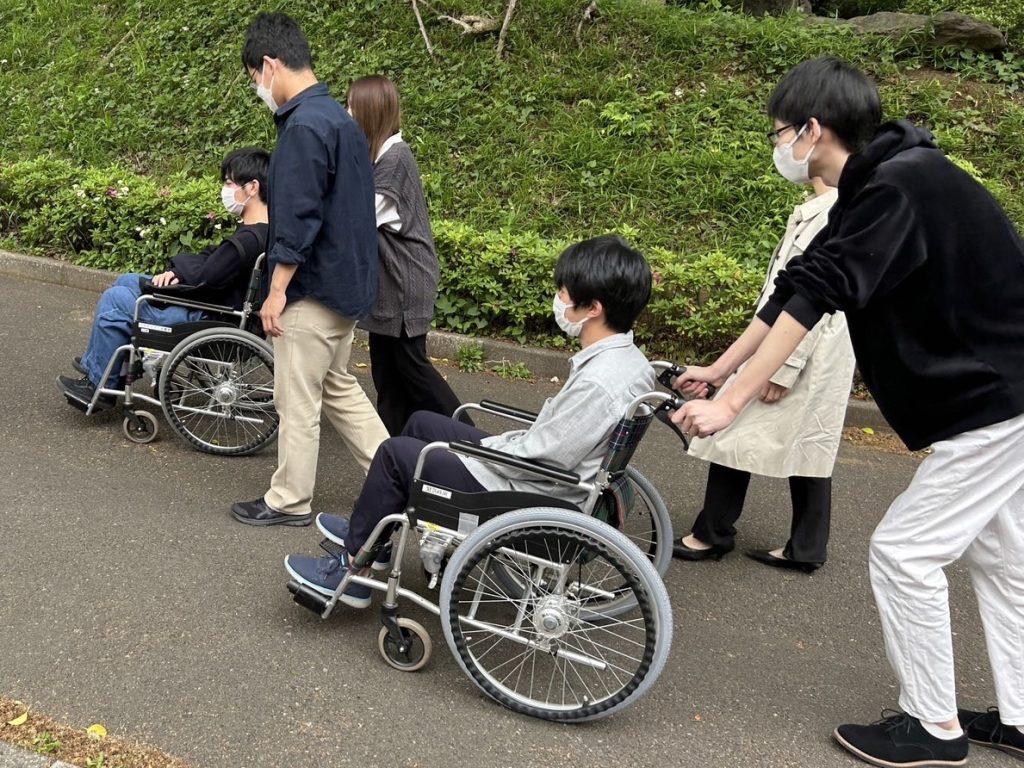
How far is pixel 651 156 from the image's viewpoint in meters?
7.22

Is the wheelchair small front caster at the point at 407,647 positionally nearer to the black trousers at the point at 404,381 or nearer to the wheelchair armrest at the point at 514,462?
the wheelchair armrest at the point at 514,462

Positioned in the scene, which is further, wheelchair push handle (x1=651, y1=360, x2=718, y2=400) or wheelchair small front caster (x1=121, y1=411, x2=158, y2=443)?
wheelchair small front caster (x1=121, y1=411, x2=158, y2=443)

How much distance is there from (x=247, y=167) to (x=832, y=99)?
2.70 m

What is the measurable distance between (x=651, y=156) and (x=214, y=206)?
3.28m

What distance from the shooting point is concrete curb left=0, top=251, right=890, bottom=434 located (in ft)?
17.4

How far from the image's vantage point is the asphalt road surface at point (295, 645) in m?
2.55

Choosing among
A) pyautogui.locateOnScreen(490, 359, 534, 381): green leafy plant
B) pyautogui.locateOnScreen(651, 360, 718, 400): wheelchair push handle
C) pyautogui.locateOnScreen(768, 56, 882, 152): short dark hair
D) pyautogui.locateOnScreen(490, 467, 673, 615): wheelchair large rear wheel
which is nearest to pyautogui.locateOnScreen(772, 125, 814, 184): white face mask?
pyautogui.locateOnScreen(768, 56, 882, 152): short dark hair

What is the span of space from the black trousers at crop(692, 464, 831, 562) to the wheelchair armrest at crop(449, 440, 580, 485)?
1221 millimetres

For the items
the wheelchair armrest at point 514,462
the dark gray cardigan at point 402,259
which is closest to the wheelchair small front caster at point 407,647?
the wheelchair armrest at point 514,462

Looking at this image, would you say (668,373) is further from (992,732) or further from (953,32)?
(953,32)

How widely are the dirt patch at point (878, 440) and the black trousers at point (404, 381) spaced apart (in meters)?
2.40

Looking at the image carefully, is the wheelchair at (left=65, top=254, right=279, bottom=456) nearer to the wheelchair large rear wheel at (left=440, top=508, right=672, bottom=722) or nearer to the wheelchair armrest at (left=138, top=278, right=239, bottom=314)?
the wheelchair armrest at (left=138, top=278, right=239, bottom=314)

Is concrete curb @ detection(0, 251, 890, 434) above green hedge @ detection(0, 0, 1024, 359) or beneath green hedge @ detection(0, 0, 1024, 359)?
beneath

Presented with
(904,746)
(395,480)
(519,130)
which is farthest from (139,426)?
(519,130)
